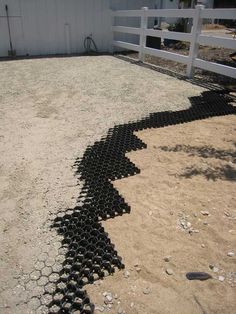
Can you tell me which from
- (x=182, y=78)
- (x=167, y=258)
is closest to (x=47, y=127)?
(x=167, y=258)

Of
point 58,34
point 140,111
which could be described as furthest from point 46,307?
point 58,34

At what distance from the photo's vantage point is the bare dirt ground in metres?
2.61

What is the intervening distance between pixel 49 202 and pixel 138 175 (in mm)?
1094

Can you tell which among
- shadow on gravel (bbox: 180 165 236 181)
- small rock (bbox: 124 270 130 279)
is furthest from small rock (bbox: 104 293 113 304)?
shadow on gravel (bbox: 180 165 236 181)

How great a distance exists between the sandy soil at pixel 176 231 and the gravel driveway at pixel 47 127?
60cm

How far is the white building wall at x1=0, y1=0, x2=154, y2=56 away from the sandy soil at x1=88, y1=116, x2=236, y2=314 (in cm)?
911

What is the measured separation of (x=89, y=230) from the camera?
281 centimetres

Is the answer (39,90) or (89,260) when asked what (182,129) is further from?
(39,90)

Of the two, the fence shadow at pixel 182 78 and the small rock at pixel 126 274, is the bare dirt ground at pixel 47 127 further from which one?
the small rock at pixel 126 274

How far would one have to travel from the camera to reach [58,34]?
12078 mm

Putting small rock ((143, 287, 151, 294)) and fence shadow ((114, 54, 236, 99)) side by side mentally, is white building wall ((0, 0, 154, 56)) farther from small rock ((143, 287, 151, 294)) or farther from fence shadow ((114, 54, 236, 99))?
small rock ((143, 287, 151, 294))

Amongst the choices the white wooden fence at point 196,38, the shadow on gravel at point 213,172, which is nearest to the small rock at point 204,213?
the shadow on gravel at point 213,172

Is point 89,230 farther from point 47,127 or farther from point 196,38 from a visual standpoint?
point 196,38

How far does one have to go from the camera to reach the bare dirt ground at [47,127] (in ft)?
8.57
